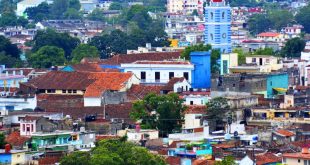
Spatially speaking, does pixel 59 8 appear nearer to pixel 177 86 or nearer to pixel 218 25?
pixel 218 25

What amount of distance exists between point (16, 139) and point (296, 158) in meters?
7.46

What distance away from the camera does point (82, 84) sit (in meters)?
56.2

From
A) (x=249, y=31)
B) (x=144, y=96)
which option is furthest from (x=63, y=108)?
(x=249, y=31)

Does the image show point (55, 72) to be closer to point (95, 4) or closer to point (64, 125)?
point (64, 125)

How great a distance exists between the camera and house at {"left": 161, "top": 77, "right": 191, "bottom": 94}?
55.1m

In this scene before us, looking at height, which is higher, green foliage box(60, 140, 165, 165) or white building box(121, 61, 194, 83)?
green foliage box(60, 140, 165, 165)

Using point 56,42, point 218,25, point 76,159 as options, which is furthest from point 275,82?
point 56,42

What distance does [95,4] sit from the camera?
12688 centimetres

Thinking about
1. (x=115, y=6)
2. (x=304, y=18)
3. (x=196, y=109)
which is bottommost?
(x=115, y=6)

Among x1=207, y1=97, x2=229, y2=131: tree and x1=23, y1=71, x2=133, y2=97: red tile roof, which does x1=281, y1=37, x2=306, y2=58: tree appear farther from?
x1=207, y1=97, x2=229, y2=131: tree

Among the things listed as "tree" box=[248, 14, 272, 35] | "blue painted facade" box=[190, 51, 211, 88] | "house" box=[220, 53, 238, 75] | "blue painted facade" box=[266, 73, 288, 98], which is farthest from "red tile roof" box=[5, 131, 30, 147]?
"tree" box=[248, 14, 272, 35]

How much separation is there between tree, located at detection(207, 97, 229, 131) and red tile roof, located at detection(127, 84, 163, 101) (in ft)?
17.8

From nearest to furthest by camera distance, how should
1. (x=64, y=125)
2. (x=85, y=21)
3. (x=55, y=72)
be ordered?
(x=64, y=125) < (x=55, y=72) < (x=85, y=21)

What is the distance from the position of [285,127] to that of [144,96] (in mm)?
6703
